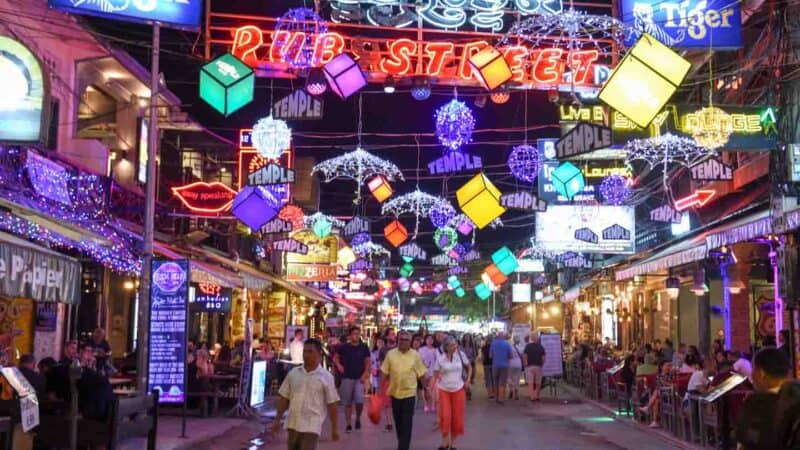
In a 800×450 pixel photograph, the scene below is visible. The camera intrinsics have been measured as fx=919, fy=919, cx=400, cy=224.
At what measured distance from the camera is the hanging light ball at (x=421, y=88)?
57.4 feet

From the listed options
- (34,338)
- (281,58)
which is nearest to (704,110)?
(281,58)

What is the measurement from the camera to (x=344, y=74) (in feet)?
45.0

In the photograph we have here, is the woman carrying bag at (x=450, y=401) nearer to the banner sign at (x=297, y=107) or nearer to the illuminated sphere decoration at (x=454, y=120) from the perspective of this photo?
the illuminated sphere decoration at (x=454, y=120)

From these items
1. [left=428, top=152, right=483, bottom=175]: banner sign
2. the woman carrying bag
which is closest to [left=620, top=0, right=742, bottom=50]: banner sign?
[left=428, top=152, right=483, bottom=175]: banner sign

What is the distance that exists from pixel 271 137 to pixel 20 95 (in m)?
5.65

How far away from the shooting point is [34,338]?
18.4 meters

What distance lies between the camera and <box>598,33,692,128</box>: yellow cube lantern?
36.8 feet

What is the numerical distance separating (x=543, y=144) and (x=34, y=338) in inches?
592

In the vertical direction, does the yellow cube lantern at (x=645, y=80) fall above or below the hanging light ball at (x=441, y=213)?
below

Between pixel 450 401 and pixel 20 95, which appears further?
pixel 450 401

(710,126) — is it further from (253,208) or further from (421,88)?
(253,208)

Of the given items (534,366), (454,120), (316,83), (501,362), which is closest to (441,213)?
(501,362)

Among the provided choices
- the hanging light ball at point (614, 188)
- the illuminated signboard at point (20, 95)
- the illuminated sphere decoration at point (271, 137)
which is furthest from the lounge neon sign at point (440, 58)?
the hanging light ball at point (614, 188)

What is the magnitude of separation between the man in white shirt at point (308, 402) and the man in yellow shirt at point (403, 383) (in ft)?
13.4
